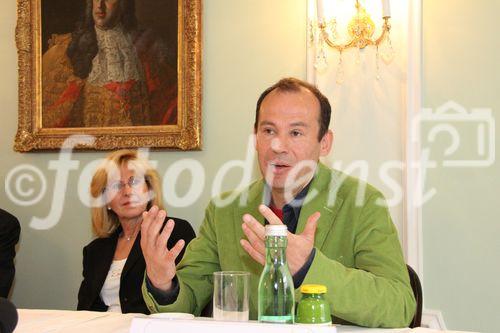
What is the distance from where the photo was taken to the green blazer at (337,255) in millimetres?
1714

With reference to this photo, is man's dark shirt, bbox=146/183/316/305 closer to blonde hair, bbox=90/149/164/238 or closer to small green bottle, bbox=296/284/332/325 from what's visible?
small green bottle, bbox=296/284/332/325

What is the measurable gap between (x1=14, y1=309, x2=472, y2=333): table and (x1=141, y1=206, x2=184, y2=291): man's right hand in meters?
0.14

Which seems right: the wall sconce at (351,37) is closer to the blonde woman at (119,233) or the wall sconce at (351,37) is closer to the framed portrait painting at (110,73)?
the framed portrait painting at (110,73)

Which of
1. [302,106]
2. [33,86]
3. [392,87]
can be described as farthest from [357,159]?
[33,86]

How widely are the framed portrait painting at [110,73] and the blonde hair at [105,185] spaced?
0.51 feet

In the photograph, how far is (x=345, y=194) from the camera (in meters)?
2.19

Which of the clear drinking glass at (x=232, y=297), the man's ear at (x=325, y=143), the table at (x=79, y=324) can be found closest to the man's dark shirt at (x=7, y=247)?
the table at (x=79, y=324)

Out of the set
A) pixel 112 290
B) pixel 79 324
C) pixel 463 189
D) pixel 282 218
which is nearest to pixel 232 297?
pixel 79 324

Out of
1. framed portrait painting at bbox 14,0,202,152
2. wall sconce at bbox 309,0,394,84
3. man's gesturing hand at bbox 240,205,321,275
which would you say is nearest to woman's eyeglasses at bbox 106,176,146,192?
framed portrait painting at bbox 14,0,202,152

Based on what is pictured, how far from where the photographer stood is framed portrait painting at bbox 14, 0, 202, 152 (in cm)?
372

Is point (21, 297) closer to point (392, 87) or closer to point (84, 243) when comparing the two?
point (84, 243)

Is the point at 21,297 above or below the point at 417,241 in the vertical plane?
below

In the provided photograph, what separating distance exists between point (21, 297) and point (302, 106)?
8.55 feet

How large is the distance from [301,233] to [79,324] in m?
0.68
